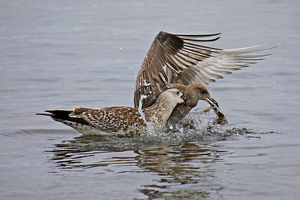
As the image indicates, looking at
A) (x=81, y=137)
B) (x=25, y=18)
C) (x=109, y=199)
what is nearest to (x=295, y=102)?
(x=81, y=137)

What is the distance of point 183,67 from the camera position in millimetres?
7406

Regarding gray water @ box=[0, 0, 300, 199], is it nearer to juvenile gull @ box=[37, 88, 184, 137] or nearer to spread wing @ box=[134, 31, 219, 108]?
juvenile gull @ box=[37, 88, 184, 137]

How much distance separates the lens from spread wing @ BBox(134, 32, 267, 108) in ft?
24.0

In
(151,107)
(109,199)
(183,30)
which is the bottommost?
(109,199)

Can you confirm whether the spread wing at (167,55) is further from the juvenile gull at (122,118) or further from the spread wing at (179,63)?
the juvenile gull at (122,118)

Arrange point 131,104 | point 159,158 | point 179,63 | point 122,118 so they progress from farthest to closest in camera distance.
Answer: point 131,104
point 122,118
point 179,63
point 159,158

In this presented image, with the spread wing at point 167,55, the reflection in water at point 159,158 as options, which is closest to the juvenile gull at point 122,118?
the reflection in water at point 159,158

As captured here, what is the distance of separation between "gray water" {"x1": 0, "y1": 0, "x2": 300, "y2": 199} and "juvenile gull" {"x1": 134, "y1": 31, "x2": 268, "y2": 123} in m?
0.56

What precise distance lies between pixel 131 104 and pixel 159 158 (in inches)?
143

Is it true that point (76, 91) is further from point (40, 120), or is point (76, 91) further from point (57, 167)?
point (57, 167)

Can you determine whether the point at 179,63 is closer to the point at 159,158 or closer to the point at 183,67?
the point at 183,67

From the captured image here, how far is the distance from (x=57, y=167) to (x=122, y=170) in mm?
792

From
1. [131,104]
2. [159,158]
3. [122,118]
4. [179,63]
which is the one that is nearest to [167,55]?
[179,63]

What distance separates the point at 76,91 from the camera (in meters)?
10.8
